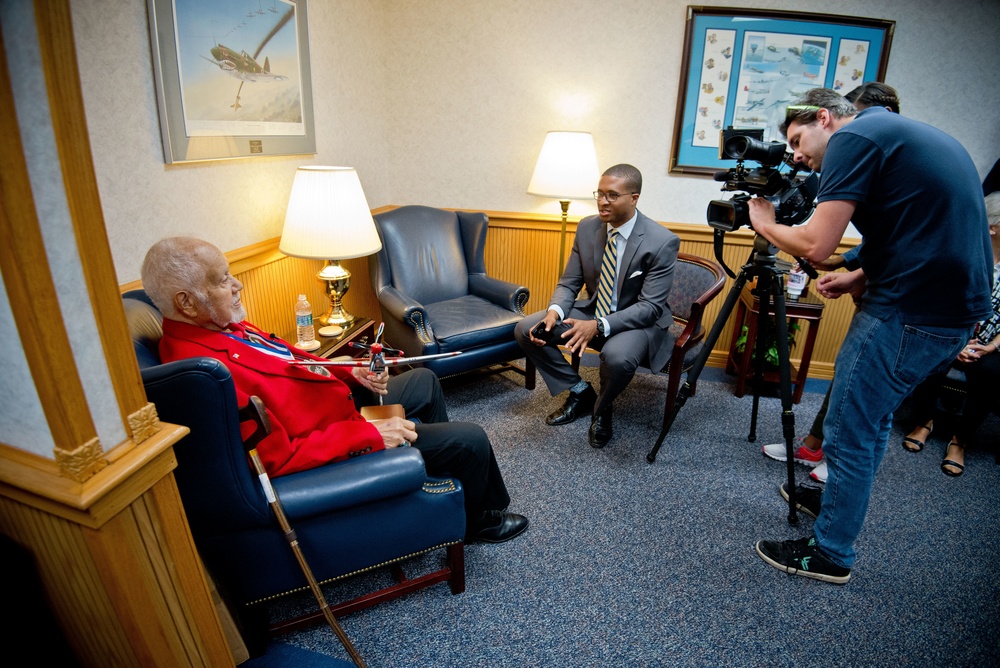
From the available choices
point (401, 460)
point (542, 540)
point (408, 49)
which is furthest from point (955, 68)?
point (401, 460)

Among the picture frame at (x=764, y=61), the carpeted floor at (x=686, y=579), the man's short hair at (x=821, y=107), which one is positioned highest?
the picture frame at (x=764, y=61)

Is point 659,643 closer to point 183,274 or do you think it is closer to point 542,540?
point 542,540

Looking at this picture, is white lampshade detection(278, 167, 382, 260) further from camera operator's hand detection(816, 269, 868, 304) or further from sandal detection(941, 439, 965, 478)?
sandal detection(941, 439, 965, 478)

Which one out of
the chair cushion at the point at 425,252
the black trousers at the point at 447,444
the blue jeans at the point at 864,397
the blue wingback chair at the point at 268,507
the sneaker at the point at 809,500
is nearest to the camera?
the blue wingback chair at the point at 268,507

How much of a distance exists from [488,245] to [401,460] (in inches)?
96.2

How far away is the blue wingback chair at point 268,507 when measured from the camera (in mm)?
1064

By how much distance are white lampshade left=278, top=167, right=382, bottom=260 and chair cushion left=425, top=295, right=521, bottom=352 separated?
1.97 ft

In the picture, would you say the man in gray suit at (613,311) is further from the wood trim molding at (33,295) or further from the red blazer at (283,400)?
the wood trim molding at (33,295)

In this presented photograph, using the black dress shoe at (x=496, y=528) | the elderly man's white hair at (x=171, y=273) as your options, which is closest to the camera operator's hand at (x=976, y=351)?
the black dress shoe at (x=496, y=528)

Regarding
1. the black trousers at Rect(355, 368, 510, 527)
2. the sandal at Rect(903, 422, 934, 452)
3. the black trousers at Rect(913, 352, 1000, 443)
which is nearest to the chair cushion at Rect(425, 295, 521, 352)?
the black trousers at Rect(355, 368, 510, 527)

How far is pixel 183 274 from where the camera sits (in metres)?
1.28

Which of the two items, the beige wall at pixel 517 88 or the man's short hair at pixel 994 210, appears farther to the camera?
the beige wall at pixel 517 88

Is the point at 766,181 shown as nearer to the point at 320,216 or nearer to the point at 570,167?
the point at 570,167

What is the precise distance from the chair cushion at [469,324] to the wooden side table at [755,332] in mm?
1205
